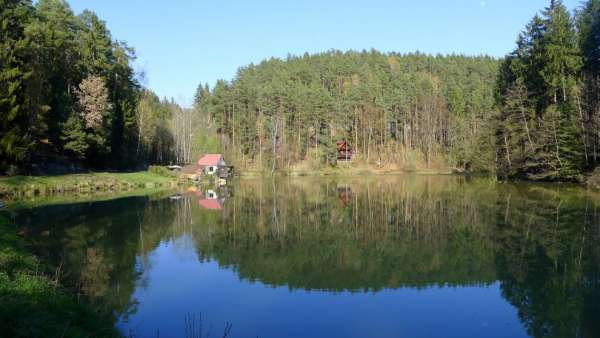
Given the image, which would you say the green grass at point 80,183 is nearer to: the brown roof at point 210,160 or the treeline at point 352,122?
the brown roof at point 210,160

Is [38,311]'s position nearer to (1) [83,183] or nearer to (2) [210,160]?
(1) [83,183]

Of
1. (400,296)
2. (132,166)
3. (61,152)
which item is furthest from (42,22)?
(400,296)

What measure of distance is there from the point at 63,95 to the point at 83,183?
985 cm

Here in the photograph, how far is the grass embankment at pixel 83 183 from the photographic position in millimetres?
34656

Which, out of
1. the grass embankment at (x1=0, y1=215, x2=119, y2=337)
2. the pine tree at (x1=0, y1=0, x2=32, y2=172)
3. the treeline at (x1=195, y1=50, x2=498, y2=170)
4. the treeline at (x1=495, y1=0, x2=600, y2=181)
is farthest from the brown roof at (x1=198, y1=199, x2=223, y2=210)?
the treeline at (x1=195, y1=50, x2=498, y2=170)

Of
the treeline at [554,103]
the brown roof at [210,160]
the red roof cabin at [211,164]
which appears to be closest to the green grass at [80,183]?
the red roof cabin at [211,164]

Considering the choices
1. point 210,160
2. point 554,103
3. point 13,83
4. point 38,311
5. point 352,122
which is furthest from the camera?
Result: point 352,122

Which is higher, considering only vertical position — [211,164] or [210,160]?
[210,160]

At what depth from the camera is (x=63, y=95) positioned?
45781 mm

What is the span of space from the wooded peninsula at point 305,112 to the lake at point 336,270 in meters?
17.0

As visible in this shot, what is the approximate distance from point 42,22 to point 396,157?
2462 inches

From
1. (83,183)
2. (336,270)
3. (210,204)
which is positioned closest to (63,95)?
(83,183)

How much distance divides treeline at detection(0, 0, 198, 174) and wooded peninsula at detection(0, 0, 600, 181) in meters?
0.16

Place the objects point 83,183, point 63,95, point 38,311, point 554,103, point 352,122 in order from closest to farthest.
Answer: point 38,311 → point 83,183 → point 63,95 → point 554,103 → point 352,122
